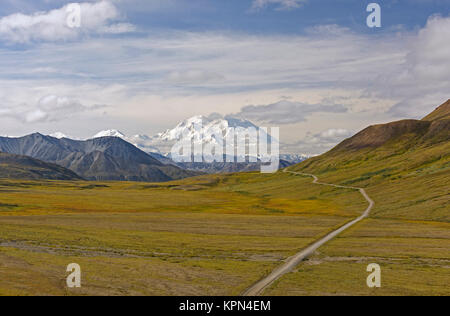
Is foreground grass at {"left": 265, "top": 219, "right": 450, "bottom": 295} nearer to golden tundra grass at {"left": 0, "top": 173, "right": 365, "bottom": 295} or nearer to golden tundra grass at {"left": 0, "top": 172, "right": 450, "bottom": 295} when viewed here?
golden tundra grass at {"left": 0, "top": 172, "right": 450, "bottom": 295}

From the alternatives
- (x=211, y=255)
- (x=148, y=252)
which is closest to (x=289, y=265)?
(x=211, y=255)

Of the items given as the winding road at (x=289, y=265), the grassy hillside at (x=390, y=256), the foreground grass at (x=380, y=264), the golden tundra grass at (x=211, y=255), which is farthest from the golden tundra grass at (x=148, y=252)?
the grassy hillside at (x=390, y=256)

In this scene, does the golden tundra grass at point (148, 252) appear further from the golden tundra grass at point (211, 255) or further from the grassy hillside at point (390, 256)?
the grassy hillside at point (390, 256)

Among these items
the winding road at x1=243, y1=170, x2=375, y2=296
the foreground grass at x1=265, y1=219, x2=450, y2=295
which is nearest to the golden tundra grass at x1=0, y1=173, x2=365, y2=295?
the winding road at x1=243, y1=170, x2=375, y2=296

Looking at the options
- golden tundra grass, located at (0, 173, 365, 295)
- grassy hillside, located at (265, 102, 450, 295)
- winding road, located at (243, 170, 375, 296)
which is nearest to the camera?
winding road, located at (243, 170, 375, 296)

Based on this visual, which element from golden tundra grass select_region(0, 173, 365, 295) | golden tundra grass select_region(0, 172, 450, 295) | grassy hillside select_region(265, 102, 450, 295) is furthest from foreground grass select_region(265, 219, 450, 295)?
golden tundra grass select_region(0, 173, 365, 295)

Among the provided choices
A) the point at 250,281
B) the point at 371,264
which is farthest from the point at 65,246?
the point at 371,264

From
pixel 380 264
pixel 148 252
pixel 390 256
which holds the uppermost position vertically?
pixel 148 252

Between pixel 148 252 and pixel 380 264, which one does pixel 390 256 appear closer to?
pixel 380 264

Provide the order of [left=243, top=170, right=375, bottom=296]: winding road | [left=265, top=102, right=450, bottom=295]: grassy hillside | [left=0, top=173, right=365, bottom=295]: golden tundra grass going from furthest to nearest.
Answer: [left=265, top=102, right=450, bottom=295]: grassy hillside, [left=0, top=173, right=365, bottom=295]: golden tundra grass, [left=243, top=170, right=375, bottom=296]: winding road

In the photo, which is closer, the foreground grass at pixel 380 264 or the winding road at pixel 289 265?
the winding road at pixel 289 265

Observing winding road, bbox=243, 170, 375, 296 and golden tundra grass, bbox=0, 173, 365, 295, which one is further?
golden tundra grass, bbox=0, 173, 365, 295
